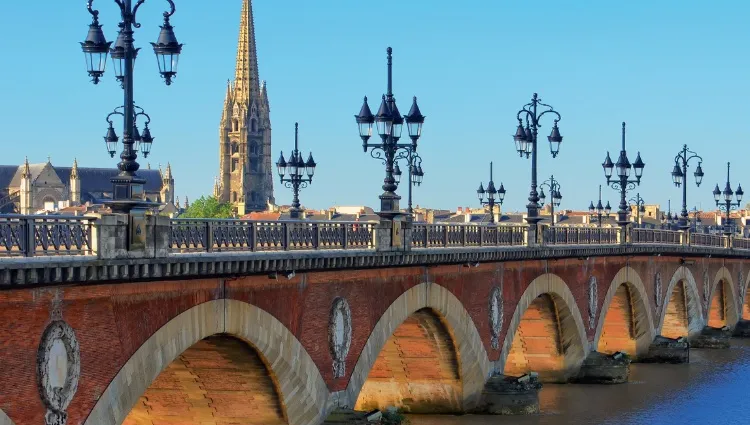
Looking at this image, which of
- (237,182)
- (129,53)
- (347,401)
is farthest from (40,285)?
(237,182)

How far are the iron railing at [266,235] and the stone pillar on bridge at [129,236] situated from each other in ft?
2.65

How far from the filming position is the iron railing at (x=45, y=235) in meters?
16.9

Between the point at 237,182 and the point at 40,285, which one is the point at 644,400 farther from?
the point at 237,182

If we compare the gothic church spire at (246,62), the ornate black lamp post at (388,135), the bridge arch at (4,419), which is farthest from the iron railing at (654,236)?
the gothic church spire at (246,62)

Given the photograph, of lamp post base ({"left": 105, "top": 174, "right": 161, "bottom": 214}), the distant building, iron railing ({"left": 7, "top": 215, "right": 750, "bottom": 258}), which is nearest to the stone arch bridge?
iron railing ({"left": 7, "top": 215, "right": 750, "bottom": 258})

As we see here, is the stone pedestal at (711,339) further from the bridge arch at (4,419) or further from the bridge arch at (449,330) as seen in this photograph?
the bridge arch at (4,419)

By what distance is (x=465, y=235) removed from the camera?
34062 millimetres

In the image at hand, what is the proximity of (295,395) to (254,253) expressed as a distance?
11.8 feet

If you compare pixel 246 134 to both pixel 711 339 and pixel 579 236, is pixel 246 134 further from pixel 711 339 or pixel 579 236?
pixel 579 236

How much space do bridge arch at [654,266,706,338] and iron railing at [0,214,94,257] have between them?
44945mm

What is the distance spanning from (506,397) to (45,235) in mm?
20282

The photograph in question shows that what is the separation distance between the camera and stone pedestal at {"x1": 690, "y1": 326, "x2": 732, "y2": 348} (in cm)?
6019

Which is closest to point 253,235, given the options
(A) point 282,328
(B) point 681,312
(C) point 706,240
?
(A) point 282,328

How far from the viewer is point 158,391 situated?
2534cm
